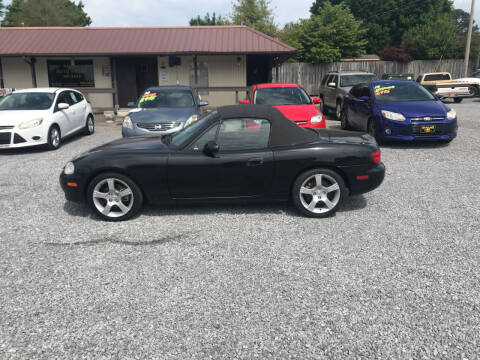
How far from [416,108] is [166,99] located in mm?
6434

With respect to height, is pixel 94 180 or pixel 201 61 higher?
pixel 201 61

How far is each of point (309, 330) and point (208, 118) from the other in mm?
3274

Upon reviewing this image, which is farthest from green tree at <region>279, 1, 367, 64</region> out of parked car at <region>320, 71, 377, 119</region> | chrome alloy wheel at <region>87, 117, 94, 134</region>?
chrome alloy wheel at <region>87, 117, 94, 134</region>

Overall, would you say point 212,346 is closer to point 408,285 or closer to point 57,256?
point 408,285

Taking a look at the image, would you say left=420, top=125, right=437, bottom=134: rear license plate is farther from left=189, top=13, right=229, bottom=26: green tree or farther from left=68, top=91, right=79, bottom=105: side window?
left=189, top=13, right=229, bottom=26: green tree

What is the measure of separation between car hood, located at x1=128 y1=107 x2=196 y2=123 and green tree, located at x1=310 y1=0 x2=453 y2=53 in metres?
50.4

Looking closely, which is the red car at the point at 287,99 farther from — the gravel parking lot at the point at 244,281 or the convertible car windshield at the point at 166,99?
the gravel parking lot at the point at 244,281

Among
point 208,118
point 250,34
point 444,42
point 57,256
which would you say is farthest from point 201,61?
point 444,42

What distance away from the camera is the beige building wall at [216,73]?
2094cm

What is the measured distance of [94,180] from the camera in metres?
5.15

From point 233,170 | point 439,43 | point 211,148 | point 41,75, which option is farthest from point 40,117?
point 439,43

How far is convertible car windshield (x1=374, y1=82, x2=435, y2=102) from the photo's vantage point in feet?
34.0

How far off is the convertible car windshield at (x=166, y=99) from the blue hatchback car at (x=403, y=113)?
4.73 m

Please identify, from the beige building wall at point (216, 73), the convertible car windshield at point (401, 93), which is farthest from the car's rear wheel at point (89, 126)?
the convertible car windshield at point (401, 93)
